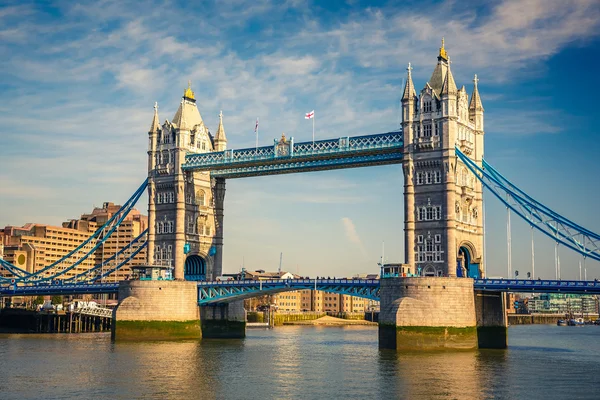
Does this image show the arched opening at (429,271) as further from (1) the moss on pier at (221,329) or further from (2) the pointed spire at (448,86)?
(1) the moss on pier at (221,329)

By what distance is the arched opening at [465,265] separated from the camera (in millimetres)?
83438

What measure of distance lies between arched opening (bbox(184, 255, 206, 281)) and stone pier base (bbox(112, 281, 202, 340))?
12.7 m

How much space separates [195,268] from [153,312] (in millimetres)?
17433

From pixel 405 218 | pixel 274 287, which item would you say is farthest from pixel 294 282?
pixel 405 218

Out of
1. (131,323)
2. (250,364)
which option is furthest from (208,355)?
(131,323)

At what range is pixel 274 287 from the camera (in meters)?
89.8

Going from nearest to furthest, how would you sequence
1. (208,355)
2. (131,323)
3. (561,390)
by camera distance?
(561,390) < (208,355) < (131,323)

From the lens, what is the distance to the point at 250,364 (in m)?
65.4

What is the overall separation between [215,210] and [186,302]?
1752 centimetres

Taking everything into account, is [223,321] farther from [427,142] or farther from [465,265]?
[427,142]

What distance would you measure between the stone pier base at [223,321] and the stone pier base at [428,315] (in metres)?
30.4

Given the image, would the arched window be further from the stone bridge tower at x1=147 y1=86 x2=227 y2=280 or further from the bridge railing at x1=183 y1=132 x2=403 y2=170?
the bridge railing at x1=183 y1=132 x2=403 y2=170

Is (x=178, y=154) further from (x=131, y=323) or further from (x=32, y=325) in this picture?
(x=32, y=325)

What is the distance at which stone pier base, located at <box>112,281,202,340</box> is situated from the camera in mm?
88625
